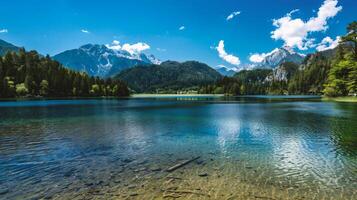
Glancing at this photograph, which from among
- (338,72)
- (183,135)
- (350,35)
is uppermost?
(350,35)

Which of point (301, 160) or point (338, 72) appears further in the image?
point (338, 72)

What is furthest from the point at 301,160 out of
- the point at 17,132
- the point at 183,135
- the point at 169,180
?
the point at 17,132

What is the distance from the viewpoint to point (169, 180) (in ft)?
49.0

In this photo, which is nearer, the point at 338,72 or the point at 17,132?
the point at 17,132

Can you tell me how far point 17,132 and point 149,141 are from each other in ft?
71.1

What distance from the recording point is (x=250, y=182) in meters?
14.6

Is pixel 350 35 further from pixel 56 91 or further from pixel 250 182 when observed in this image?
pixel 56 91

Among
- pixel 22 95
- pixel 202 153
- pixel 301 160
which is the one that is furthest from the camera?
pixel 22 95

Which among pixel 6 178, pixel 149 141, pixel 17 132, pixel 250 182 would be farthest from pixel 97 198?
pixel 17 132

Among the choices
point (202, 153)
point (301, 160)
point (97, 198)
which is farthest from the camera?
point (202, 153)

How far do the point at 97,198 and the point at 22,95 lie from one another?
8083 inches

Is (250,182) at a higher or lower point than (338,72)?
lower

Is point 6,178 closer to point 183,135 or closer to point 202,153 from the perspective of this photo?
point 202,153

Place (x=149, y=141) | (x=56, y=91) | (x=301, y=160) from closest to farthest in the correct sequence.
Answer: (x=301, y=160) → (x=149, y=141) → (x=56, y=91)
